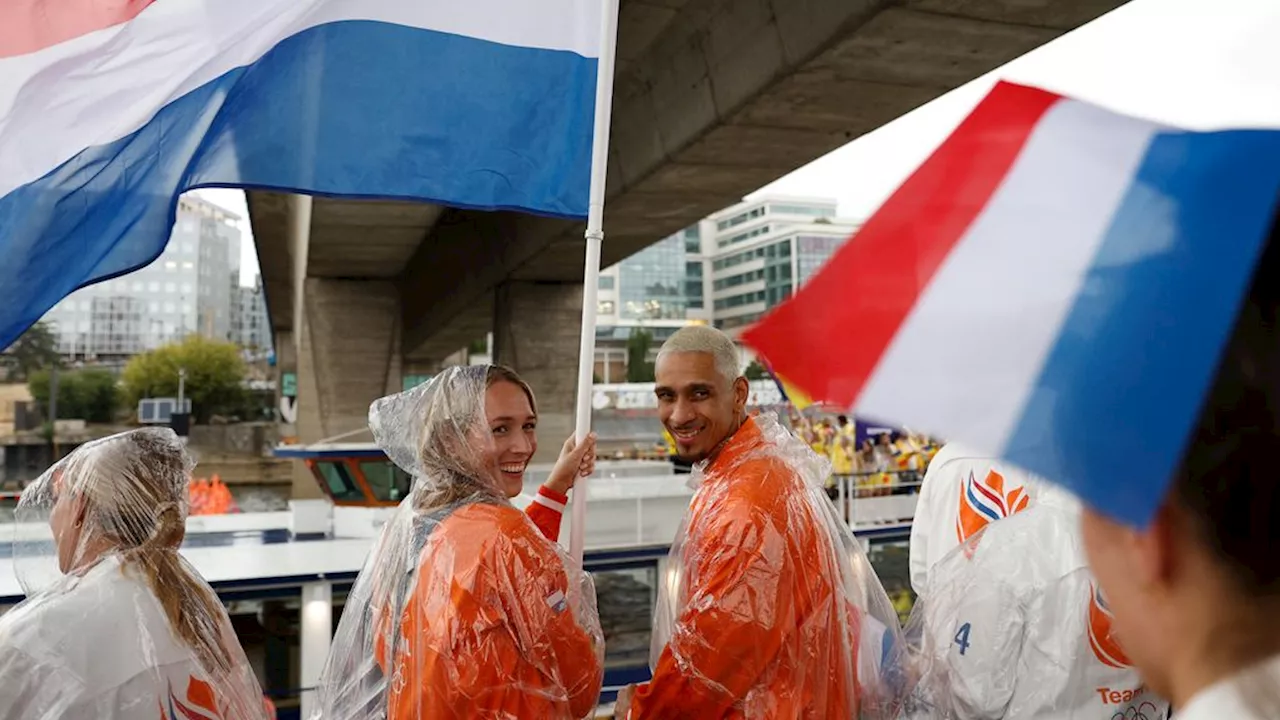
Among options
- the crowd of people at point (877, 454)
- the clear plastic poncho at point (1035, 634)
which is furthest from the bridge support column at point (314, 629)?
the crowd of people at point (877, 454)

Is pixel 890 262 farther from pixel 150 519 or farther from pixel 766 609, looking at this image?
pixel 150 519

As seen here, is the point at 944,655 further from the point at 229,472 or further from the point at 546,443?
the point at 229,472

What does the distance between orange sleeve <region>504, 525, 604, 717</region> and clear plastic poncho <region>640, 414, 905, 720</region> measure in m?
0.23

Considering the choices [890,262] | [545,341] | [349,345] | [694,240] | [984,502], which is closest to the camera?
[890,262]

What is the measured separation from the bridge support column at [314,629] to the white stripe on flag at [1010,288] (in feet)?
22.4

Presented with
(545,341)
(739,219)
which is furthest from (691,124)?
(739,219)

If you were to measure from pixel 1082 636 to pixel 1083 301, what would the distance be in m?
1.73

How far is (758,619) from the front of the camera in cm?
252

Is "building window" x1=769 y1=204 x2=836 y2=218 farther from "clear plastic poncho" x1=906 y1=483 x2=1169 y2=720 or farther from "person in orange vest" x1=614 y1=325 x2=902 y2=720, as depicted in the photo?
"clear plastic poncho" x1=906 y1=483 x2=1169 y2=720

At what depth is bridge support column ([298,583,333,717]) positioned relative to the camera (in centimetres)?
689

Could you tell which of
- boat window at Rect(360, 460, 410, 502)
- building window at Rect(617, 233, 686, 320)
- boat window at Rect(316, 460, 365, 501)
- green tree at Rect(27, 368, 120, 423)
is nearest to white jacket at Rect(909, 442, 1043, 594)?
boat window at Rect(360, 460, 410, 502)

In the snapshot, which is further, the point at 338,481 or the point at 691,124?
the point at 338,481

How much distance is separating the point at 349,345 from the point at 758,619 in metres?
22.3

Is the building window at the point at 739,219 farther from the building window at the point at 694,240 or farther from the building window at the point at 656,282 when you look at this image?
the building window at the point at 656,282
